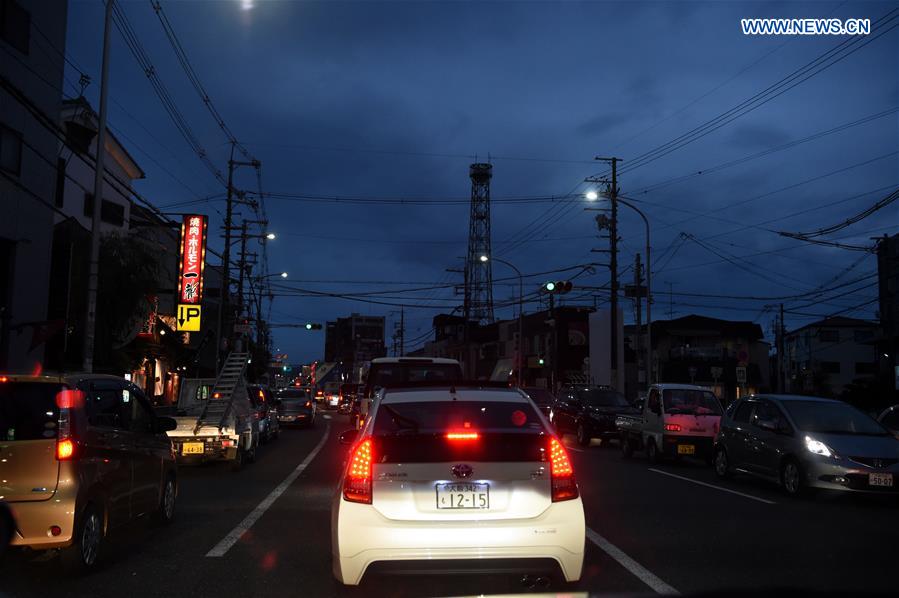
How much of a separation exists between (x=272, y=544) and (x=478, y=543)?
3.50m

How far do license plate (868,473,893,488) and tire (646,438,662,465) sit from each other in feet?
22.3

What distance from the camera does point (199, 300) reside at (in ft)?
106

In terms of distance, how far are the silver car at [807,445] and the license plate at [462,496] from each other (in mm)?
8279

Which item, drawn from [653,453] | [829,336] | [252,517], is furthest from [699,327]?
[252,517]

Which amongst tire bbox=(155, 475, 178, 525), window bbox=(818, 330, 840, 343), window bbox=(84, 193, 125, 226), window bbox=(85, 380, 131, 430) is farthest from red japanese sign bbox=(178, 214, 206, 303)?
window bbox=(818, 330, 840, 343)

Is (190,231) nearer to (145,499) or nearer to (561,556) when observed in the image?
(145,499)

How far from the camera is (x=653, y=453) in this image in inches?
722

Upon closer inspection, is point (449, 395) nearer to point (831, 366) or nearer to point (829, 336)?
point (831, 366)

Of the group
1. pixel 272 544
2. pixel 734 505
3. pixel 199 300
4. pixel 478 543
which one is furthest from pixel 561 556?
pixel 199 300

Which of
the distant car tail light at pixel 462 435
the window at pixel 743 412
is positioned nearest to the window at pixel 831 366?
the window at pixel 743 412

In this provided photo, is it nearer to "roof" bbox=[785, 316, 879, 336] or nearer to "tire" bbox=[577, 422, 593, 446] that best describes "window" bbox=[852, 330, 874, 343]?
Result: "roof" bbox=[785, 316, 879, 336]

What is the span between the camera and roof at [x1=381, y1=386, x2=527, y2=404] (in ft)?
21.0

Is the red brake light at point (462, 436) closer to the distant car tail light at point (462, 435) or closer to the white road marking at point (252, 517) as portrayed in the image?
the distant car tail light at point (462, 435)

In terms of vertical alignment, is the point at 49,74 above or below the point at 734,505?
above
